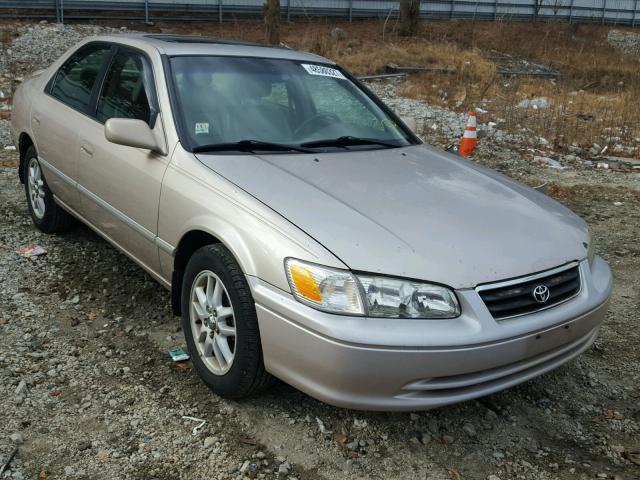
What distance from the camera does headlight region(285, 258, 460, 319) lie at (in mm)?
2529

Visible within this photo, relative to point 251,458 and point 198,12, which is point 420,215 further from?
point 198,12

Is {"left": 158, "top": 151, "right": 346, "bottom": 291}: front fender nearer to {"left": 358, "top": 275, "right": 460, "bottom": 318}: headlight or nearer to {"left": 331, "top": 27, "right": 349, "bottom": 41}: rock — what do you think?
Result: {"left": 358, "top": 275, "right": 460, "bottom": 318}: headlight

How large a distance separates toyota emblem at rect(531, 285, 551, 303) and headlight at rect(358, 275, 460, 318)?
15.6 inches

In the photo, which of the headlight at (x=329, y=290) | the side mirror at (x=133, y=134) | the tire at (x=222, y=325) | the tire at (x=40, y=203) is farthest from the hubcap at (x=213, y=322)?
the tire at (x=40, y=203)

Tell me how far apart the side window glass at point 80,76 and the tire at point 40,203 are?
2.00ft

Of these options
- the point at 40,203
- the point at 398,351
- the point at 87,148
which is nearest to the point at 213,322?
the point at 398,351

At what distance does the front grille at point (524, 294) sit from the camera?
8.71ft

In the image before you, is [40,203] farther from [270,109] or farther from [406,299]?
[406,299]

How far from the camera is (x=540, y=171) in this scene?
8297 millimetres

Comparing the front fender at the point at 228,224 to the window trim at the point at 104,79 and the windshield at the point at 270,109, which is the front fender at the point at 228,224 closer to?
the windshield at the point at 270,109

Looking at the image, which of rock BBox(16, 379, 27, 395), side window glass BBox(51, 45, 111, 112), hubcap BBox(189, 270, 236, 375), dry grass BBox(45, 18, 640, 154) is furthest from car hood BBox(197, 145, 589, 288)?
dry grass BBox(45, 18, 640, 154)

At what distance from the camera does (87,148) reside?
162 inches

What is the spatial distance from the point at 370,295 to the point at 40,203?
3589 millimetres

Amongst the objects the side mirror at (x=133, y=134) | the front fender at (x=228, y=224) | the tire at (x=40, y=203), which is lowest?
the tire at (x=40, y=203)
